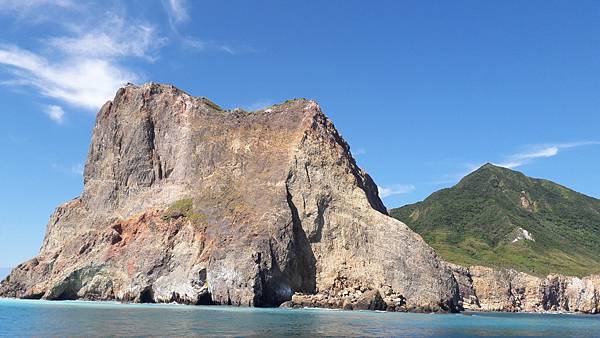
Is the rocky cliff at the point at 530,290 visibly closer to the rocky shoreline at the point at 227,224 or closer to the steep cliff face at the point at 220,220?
the rocky shoreline at the point at 227,224

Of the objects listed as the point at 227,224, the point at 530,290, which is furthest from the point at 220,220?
the point at 530,290

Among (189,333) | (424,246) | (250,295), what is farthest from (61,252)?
(189,333)

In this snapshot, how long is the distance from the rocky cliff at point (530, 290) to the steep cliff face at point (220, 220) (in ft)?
118

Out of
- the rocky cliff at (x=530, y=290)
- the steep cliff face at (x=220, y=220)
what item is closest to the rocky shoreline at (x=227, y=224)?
the steep cliff face at (x=220, y=220)

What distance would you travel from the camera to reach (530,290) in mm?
141000

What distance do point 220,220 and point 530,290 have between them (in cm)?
7848

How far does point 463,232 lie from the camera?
196m

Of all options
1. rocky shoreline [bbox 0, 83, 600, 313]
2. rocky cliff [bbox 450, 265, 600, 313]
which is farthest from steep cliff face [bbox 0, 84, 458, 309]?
rocky cliff [bbox 450, 265, 600, 313]

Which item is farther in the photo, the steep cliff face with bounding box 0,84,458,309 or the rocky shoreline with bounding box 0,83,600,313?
the steep cliff face with bounding box 0,84,458,309

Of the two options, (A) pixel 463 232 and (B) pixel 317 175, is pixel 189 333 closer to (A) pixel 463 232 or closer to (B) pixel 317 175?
(B) pixel 317 175

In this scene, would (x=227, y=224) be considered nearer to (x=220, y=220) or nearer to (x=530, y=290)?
(x=220, y=220)

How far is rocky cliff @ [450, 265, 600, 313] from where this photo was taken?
138000mm

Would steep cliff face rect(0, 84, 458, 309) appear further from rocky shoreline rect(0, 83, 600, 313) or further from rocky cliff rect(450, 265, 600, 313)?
rocky cliff rect(450, 265, 600, 313)

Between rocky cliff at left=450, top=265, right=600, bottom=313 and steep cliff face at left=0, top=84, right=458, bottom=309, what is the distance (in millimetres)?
35986
